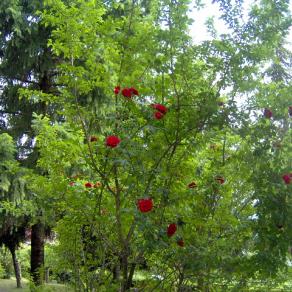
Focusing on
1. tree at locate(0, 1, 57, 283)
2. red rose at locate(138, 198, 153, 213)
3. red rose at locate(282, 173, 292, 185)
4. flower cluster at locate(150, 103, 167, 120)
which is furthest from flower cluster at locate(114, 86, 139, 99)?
tree at locate(0, 1, 57, 283)

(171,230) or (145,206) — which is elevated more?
(145,206)

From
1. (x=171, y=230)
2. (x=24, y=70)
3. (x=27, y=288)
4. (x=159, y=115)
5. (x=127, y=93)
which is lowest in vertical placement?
(x=27, y=288)

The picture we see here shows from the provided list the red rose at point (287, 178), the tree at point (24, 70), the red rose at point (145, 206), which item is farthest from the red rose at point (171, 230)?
the tree at point (24, 70)

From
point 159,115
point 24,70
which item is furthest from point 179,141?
point 24,70

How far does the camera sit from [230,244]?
8.91 ft

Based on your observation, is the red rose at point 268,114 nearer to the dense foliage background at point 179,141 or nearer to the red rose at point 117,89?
the dense foliage background at point 179,141

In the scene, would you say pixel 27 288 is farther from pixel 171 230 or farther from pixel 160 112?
pixel 160 112

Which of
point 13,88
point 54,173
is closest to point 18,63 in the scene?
point 13,88

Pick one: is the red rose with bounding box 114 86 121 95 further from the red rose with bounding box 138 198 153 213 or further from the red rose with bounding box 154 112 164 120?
the red rose with bounding box 138 198 153 213

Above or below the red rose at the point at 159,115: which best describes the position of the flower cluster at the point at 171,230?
below

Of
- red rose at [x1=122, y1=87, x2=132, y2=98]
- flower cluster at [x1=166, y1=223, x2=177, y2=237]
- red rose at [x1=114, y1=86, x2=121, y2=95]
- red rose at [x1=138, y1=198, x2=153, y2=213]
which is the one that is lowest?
flower cluster at [x1=166, y1=223, x2=177, y2=237]

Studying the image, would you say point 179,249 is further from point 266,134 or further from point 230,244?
point 266,134

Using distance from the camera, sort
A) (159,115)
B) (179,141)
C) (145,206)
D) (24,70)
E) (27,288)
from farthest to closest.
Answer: (27,288) < (24,70) < (179,141) < (159,115) < (145,206)

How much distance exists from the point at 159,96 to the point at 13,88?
5793 millimetres
